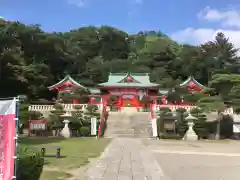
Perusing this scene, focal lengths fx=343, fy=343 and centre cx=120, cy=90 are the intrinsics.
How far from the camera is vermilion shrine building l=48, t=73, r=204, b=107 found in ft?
151

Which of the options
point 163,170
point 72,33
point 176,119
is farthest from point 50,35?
point 163,170

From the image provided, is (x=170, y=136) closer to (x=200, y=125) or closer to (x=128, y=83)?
(x=200, y=125)

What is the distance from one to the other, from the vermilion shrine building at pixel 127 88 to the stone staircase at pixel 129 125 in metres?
9.53

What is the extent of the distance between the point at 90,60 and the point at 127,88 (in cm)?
2154

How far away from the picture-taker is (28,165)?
6.80m

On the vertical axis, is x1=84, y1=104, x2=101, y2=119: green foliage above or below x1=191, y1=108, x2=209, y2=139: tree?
above

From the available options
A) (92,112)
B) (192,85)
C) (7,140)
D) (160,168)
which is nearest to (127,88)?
(192,85)

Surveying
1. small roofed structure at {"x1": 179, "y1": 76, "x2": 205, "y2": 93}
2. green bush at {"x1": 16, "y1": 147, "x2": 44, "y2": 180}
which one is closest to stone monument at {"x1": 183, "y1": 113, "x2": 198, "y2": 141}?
small roofed structure at {"x1": 179, "y1": 76, "x2": 205, "y2": 93}

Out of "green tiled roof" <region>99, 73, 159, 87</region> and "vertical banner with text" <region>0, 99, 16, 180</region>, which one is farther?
"green tiled roof" <region>99, 73, 159, 87</region>

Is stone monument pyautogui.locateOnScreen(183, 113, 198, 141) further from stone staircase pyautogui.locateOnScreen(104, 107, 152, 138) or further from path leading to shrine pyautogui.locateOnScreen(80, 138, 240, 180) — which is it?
path leading to shrine pyautogui.locateOnScreen(80, 138, 240, 180)

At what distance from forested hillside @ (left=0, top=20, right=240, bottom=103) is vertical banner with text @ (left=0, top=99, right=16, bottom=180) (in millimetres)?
38728

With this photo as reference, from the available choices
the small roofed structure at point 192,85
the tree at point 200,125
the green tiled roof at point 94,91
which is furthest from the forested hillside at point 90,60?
the tree at point 200,125

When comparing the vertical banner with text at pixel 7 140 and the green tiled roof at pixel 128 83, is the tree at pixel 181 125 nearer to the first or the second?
the green tiled roof at pixel 128 83

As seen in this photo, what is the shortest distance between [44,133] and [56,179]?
66.1ft
